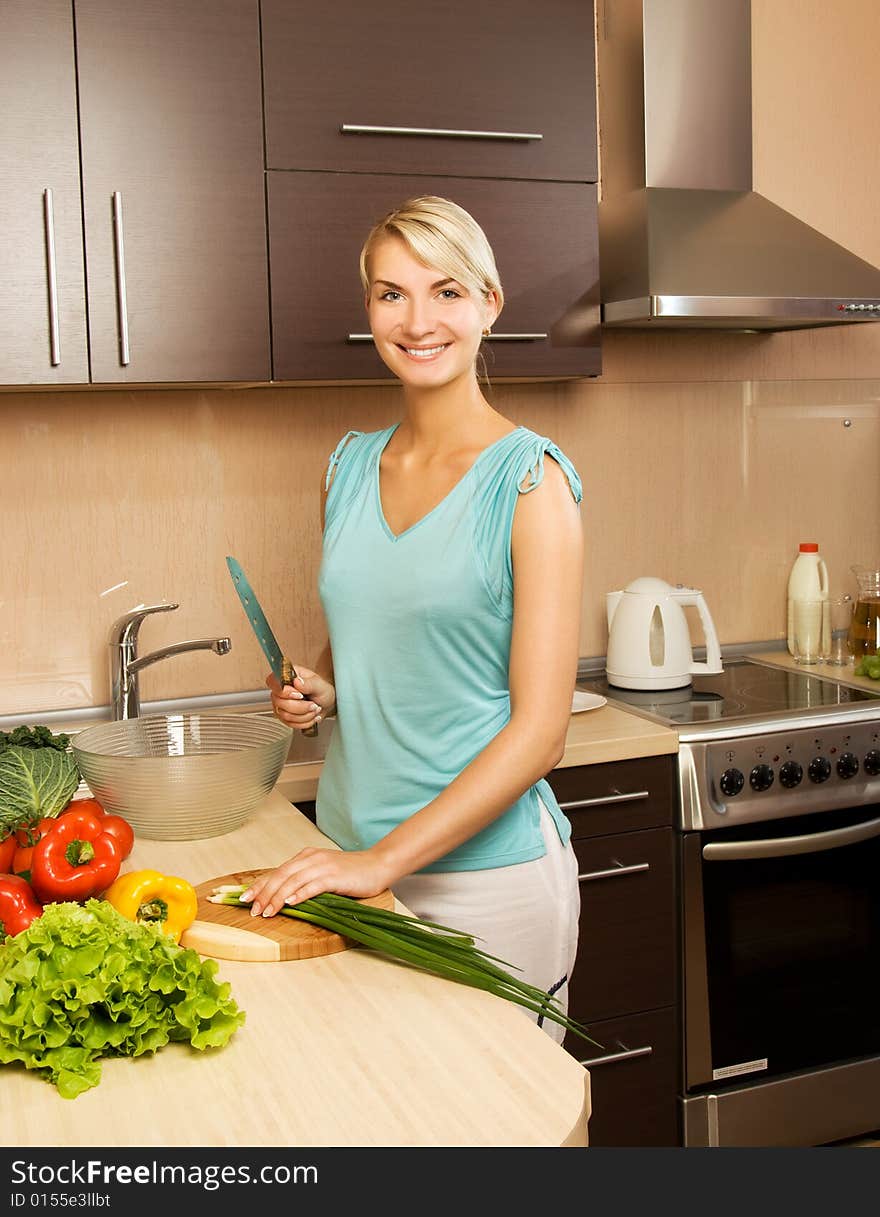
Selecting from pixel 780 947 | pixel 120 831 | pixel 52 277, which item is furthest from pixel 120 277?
pixel 780 947

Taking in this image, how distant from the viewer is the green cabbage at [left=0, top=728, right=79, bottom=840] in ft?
4.60

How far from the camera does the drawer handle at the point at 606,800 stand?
2131mm

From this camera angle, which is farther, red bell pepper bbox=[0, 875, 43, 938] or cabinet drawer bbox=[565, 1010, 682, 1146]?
cabinet drawer bbox=[565, 1010, 682, 1146]

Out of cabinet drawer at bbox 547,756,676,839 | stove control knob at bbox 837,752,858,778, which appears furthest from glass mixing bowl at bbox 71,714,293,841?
stove control knob at bbox 837,752,858,778

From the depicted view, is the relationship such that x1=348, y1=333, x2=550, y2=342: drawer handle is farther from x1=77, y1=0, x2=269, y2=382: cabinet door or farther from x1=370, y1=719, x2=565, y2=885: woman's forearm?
x1=370, y1=719, x2=565, y2=885: woman's forearm

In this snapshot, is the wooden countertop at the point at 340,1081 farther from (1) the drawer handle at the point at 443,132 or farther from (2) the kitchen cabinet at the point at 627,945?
(1) the drawer handle at the point at 443,132

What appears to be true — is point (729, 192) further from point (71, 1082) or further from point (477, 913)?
point (71, 1082)

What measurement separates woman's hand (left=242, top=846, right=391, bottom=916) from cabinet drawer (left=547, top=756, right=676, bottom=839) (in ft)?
2.81

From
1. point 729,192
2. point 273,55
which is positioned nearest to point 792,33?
point 729,192

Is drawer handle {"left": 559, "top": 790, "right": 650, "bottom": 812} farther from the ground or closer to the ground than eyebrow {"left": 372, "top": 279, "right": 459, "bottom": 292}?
closer to the ground

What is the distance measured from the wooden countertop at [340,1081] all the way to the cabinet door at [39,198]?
3.89 ft

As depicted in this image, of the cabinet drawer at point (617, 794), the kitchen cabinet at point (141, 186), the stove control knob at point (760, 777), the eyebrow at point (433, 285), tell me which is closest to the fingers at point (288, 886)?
the eyebrow at point (433, 285)

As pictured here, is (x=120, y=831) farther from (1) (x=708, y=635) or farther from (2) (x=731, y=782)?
(1) (x=708, y=635)

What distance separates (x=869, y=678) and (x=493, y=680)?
4.50ft
